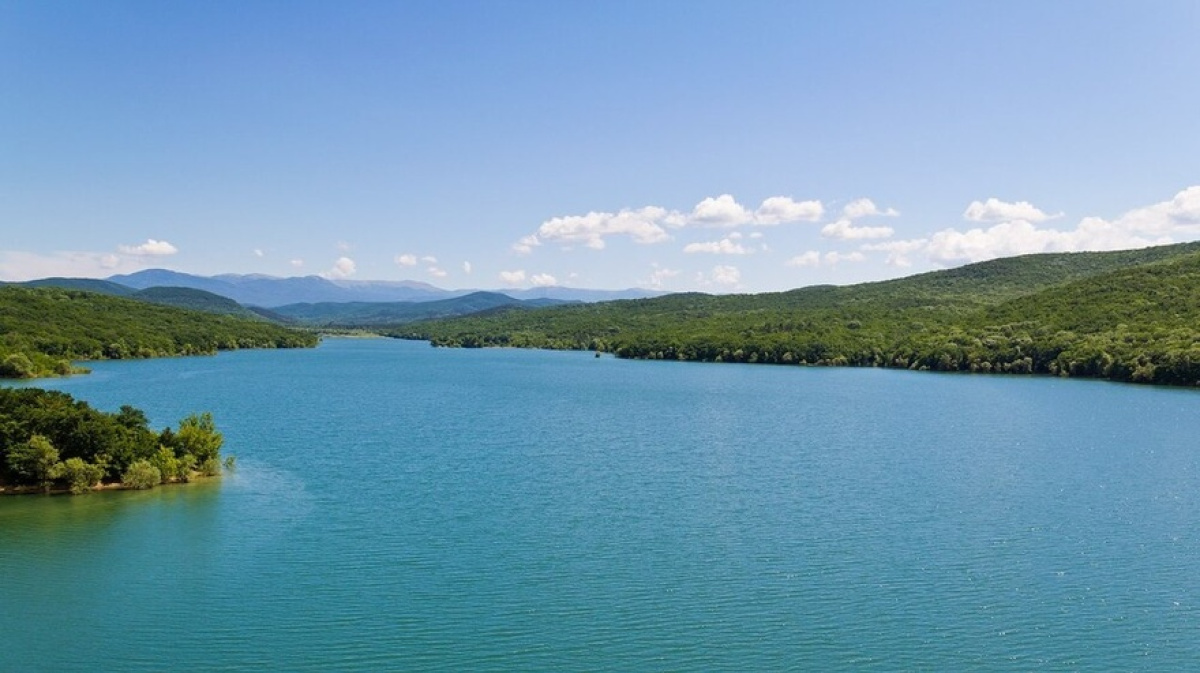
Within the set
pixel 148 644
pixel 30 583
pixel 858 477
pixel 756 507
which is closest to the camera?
pixel 148 644

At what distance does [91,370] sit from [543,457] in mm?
86257

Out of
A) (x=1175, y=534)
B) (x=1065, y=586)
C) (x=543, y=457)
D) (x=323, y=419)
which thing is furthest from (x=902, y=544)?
(x=323, y=419)

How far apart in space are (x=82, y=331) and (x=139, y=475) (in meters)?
118

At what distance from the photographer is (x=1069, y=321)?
13125 centimetres

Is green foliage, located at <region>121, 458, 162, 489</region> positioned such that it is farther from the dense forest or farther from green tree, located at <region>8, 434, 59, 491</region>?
green tree, located at <region>8, 434, 59, 491</region>

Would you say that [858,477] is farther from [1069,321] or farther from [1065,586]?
[1069,321]

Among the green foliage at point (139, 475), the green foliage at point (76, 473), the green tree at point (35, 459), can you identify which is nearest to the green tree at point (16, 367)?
the green tree at point (35, 459)

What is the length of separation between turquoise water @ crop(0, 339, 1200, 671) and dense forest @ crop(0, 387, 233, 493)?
4.30 feet

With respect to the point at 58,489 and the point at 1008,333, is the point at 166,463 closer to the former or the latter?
the point at 58,489

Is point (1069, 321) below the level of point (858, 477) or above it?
above

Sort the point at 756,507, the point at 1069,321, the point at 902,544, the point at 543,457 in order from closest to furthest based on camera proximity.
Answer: the point at 902,544
the point at 756,507
the point at 543,457
the point at 1069,321

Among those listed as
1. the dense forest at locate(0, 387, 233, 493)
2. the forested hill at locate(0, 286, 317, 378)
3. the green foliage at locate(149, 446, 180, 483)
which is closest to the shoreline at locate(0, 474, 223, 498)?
the dense forest at locate(0, 387, 233, 493)

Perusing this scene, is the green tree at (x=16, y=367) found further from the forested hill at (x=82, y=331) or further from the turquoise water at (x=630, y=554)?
the turquoise water at (x=630, y=554)

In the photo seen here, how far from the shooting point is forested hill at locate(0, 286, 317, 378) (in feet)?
346
